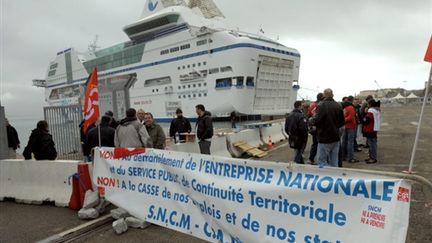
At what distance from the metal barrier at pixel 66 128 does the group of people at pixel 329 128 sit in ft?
20.7

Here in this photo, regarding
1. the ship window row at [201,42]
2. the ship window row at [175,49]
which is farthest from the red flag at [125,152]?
the ship window row at [175,49]

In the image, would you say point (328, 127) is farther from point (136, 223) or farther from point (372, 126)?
point (136, 223)

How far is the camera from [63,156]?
33.5 ft

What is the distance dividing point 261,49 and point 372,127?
16.9m

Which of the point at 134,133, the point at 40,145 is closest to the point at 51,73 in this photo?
the point at 40,145

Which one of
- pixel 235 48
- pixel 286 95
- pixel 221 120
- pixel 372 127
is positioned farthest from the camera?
pixel 286 95

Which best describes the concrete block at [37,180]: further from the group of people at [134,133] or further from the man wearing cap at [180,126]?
the man wearing cap at [180,126]

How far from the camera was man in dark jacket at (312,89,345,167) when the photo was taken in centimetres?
653

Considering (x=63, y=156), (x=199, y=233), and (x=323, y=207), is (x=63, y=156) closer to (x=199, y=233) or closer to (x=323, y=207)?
(x=199, y=233)

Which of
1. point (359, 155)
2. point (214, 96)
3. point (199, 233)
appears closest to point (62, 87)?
point (214, 96)

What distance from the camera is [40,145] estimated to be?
264 inches

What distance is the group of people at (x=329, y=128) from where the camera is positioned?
259 inches

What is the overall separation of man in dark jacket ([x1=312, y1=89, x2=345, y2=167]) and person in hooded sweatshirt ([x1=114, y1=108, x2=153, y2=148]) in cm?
343

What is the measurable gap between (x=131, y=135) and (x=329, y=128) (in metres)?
3.85
